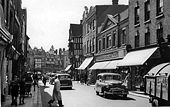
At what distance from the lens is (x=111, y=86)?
18.9 metres

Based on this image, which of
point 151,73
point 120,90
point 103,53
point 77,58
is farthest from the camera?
point 77,58

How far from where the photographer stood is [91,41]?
1932 inches

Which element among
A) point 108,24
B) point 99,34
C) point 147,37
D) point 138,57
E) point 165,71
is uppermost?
point 108,24

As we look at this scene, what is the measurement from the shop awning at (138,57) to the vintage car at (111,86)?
13.3 ft

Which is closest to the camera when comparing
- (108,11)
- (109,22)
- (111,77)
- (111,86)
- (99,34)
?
(111,86)

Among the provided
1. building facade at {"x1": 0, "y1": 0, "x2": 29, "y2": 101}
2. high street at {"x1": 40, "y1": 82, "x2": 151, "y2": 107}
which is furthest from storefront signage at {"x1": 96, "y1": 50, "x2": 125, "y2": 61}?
high street at {"x1": 40, "y1": 82, "x2": 151, "y2": 107}

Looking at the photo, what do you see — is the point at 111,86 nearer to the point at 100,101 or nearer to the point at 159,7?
the point at 100,101

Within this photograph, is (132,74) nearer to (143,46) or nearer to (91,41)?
(143,46)

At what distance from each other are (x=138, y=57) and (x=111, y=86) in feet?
23.7

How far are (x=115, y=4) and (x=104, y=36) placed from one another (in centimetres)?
1024

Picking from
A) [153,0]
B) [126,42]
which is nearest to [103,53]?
[126,42]

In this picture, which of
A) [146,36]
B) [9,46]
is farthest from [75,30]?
[9,46]

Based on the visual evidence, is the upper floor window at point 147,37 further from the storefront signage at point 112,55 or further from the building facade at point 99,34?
the building facade at point 99,34

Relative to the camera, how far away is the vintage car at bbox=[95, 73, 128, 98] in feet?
61.6
